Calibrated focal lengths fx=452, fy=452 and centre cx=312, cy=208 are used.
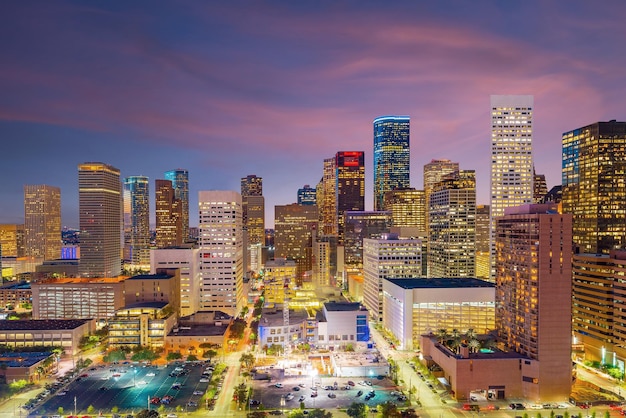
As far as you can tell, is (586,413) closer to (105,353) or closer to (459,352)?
(459,352)

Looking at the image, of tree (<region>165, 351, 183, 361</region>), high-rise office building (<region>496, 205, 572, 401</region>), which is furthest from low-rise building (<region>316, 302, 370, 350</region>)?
high-rise office building (<region>496, 205, 572, 401</region>)

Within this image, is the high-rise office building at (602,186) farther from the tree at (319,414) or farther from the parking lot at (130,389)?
the parking lot at (130,389)

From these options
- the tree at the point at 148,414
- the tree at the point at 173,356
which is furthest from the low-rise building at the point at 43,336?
the tree at the point at 148,414

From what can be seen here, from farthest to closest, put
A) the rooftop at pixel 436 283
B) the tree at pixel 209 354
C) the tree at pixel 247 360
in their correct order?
the rooftop at pixel 436 283, the tree at pixel 209 354, the tree at pixel 247 360

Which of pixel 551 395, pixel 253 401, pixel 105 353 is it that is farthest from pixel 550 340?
pixel 105 353

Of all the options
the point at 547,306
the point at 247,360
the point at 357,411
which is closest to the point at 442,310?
the point at 547,306

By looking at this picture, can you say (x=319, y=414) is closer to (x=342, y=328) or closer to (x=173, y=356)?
(x=342, y=328)
